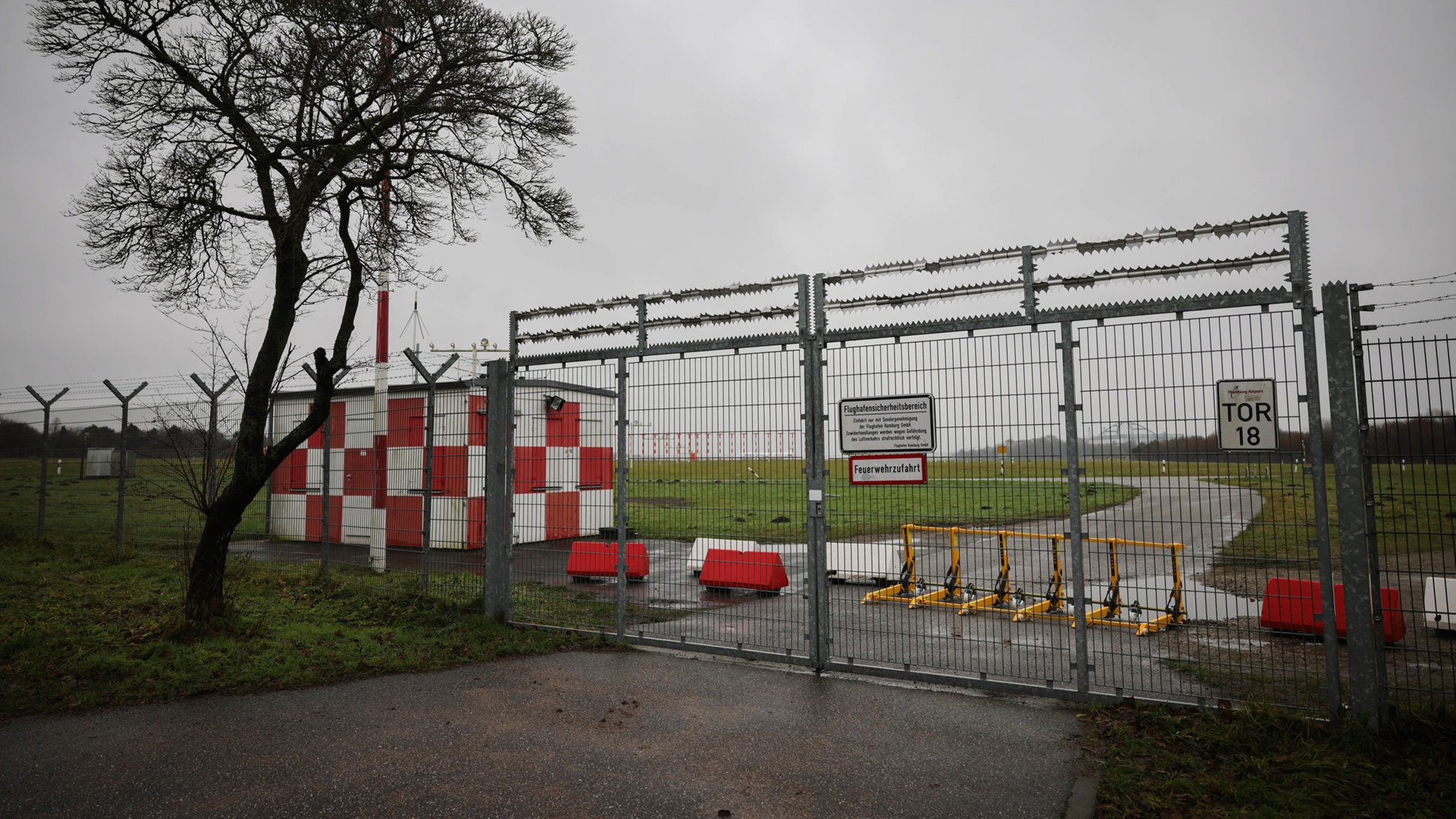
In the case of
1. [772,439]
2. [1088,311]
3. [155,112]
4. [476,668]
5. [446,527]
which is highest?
[155,112]

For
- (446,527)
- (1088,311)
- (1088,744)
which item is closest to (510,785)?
(1088,744)

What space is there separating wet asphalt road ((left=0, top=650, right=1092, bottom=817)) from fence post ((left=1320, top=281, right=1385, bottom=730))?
5.41 feet

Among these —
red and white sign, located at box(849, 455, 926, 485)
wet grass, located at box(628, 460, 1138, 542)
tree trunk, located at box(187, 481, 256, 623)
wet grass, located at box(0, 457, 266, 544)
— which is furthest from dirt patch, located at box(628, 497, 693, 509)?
wet grass, located at box(0, 457, 266, 544)

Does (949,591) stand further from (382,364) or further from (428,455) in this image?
(382,364)

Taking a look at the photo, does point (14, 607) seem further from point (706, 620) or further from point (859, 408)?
point (859, 408)

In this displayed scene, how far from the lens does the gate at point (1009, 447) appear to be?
4891 millimetres

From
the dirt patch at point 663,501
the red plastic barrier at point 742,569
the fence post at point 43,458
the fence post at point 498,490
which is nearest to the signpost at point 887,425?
the dirt patch at point 663,501

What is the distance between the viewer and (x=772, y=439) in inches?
254

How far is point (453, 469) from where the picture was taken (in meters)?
13.5

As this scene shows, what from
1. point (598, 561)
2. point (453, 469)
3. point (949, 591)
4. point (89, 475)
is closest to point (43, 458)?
point (89, 475)

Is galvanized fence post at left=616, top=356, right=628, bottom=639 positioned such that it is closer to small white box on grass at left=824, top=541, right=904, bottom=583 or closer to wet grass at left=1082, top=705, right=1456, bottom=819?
small white box on grass at left=824, top=541, right=904, bottom=583

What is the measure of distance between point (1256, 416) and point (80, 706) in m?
8.35

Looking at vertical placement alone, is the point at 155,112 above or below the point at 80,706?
above

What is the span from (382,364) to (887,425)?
676cm
